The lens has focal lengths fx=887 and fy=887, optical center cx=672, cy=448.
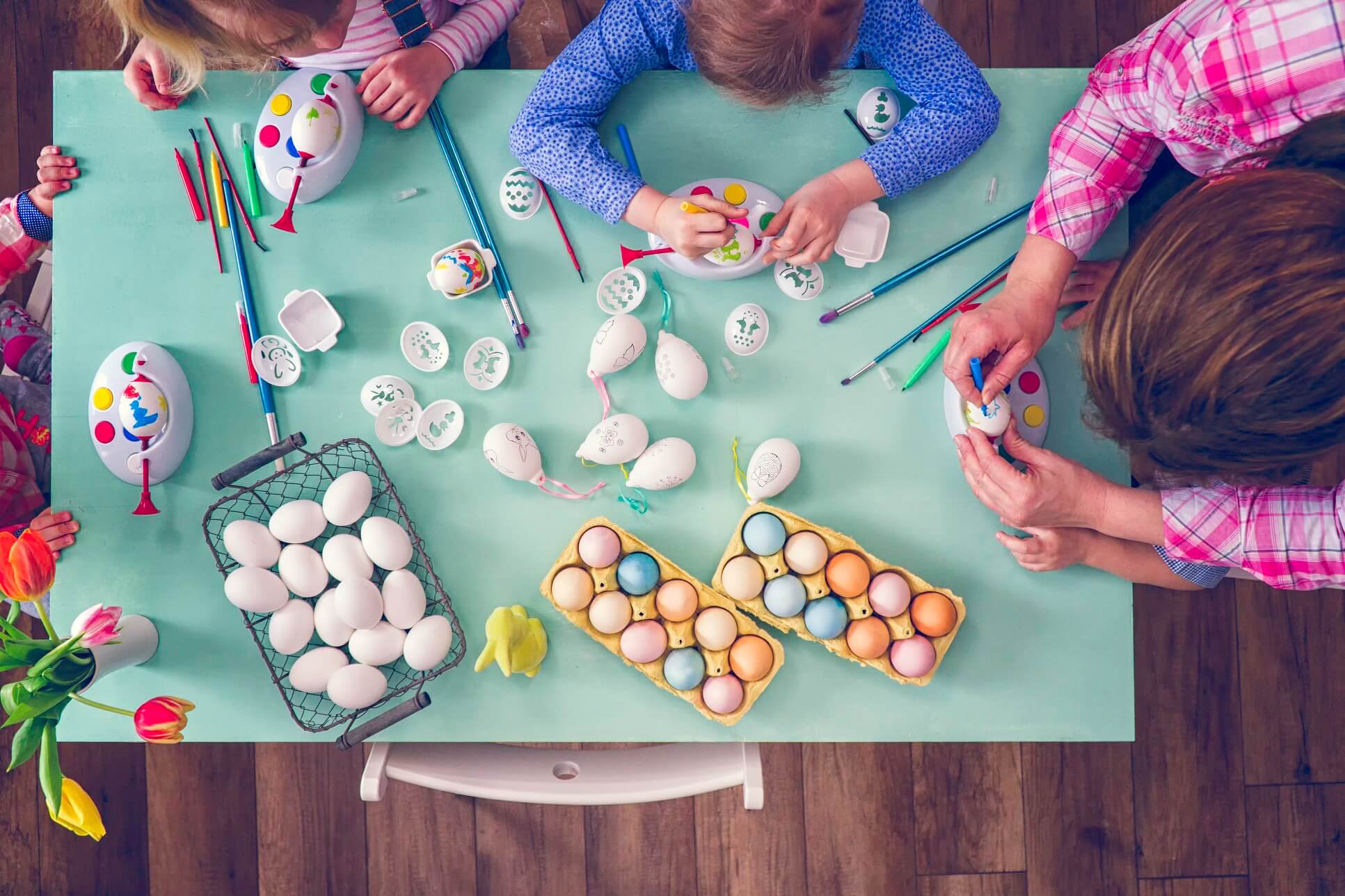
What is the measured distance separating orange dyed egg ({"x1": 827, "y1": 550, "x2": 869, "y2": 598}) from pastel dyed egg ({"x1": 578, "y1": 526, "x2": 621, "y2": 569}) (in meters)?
0.20

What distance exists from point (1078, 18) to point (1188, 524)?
935 millimetres

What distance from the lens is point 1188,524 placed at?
2.63 feet

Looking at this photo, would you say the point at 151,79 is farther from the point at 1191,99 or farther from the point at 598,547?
the point at 1191,99

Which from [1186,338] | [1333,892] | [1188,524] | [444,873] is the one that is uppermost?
[1186,338]

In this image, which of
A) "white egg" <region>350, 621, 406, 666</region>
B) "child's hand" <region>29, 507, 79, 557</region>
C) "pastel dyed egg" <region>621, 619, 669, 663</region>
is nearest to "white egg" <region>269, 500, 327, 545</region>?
"white egg" <region>350, 621, 406, 666</region>

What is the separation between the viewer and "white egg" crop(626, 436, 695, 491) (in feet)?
2.69

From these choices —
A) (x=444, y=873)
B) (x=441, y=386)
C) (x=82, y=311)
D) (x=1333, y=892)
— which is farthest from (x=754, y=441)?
(x=1333, y=892)

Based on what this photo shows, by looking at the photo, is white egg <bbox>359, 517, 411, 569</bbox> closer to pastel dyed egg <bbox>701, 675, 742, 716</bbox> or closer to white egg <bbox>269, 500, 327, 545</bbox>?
white egg <bbox>269, 500, 327, 545</bbox>

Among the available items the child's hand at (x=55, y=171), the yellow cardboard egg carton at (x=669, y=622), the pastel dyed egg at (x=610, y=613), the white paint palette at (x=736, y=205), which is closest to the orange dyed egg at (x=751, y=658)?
the yellow cardboard egg carton at (x=669, y=622)

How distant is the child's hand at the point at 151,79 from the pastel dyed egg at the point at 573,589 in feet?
1.94

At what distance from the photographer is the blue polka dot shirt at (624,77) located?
0.82 metres

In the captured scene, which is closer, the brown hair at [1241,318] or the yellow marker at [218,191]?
the brown hair at [1241,318]

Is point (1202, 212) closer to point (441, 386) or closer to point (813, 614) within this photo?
point (813, 614)

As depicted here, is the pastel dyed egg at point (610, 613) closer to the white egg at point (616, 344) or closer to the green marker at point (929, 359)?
the white egg at point (616, 344)
